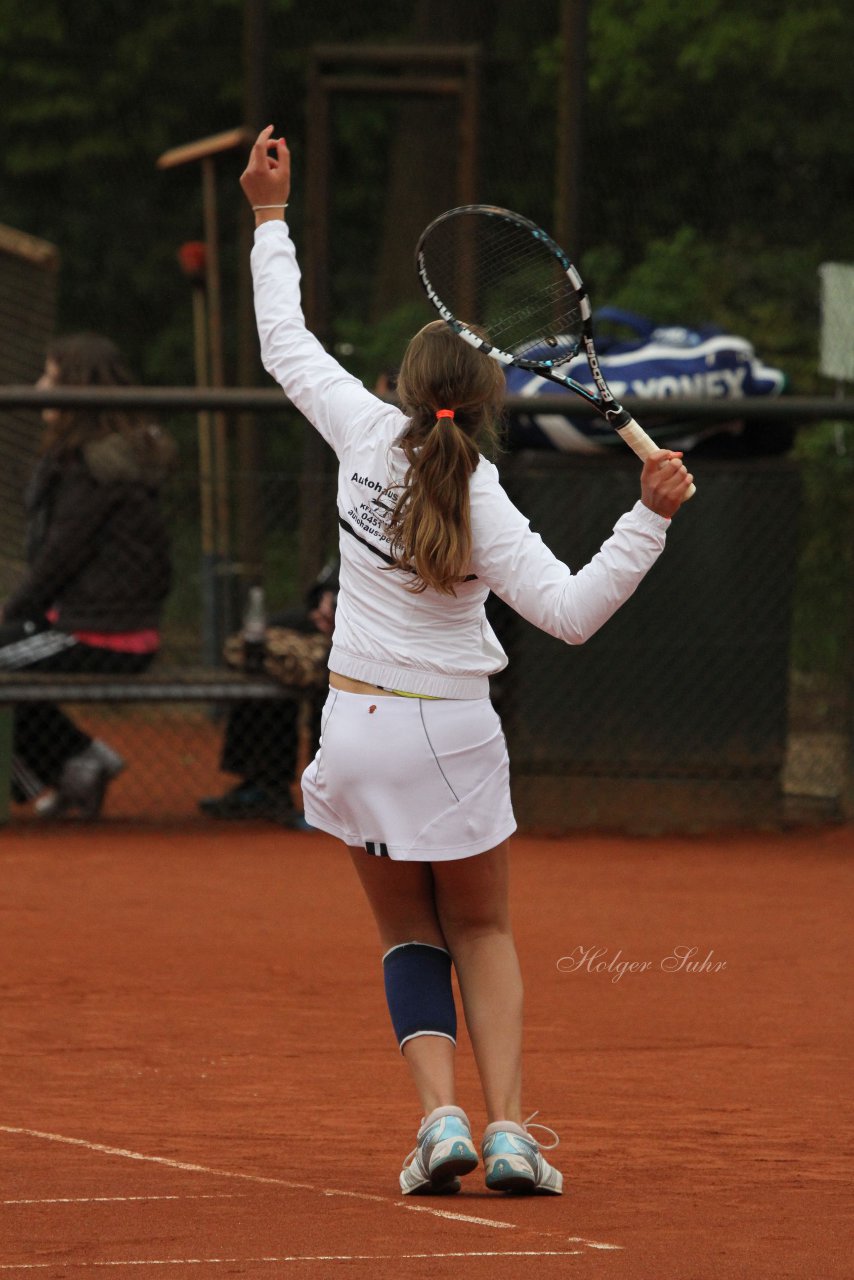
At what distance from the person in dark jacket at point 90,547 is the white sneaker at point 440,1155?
4.56 metres

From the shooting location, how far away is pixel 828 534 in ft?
30.8

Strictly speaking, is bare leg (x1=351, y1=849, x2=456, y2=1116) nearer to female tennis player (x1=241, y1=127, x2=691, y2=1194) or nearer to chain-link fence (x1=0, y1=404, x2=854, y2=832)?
female tennis player (x1=241, y1=127, x2=691, y2=1194)

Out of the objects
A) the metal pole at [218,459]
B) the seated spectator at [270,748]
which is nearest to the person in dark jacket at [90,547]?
the seated spectator at [270,748]

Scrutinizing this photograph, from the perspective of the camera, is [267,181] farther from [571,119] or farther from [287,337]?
[571,119]

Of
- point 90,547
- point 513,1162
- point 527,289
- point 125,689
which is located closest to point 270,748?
point 125,689

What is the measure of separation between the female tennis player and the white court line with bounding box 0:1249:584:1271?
0.97ft

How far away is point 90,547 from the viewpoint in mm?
8188

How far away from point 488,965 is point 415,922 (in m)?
0.17

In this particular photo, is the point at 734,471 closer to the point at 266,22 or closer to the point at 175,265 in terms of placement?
the point at 266,22

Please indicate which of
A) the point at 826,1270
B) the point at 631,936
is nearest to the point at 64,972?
the point at 631,936

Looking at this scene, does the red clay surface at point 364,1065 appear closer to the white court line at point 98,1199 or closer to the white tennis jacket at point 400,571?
the white court line at point 98,1199

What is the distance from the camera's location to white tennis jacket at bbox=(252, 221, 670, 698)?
143 inches

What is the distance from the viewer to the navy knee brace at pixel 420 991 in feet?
12.8

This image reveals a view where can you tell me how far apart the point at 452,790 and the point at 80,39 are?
43.1ft
